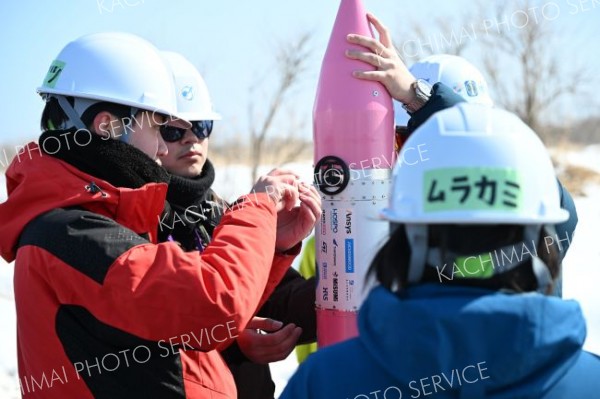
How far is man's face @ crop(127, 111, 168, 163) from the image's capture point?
2817 millimetres

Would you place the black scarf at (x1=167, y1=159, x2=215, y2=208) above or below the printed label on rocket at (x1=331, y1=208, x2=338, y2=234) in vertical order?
above

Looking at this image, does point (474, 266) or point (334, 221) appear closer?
point (474, 266)

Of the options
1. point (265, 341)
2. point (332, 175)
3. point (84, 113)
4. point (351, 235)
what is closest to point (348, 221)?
point (351, 235)

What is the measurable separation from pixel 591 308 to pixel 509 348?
8.52 meters

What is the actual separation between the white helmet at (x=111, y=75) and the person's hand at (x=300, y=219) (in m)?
0.64

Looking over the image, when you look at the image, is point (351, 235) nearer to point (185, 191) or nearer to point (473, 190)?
point (185, 191)

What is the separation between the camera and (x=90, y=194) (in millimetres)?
2578

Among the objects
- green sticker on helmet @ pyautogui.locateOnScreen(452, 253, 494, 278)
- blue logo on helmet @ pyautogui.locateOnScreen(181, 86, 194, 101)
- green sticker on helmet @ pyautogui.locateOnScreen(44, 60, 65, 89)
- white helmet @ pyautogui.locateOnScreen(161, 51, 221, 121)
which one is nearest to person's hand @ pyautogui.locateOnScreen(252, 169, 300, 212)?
green sticker on helmet @ pyautogui.locateOnScreen(44, 60, 65, 89)

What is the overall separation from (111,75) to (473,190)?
1.78m

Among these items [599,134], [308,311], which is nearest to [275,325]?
[308,311]

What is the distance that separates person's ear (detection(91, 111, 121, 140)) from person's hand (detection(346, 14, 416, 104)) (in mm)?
1121

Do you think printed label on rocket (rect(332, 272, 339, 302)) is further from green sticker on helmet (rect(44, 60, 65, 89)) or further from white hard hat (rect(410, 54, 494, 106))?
white hard hat (rect(410, 54, 494, 106))

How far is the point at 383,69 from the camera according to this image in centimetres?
340

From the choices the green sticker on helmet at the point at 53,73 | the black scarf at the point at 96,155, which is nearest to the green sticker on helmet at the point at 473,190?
the black scarf at the point at 96,155
